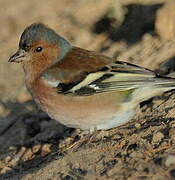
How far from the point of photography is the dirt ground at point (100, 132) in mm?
6168

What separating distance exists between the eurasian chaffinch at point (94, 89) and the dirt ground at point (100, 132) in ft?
1.07

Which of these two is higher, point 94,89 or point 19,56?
point 19,56

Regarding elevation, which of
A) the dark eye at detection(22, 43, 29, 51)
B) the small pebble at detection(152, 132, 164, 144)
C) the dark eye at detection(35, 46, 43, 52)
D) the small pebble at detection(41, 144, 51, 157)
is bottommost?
the small pebble at detection(41, 144, 51, 157)

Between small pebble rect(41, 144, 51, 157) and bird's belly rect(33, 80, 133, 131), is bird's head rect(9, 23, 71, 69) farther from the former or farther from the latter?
small pebble rect(41, 144, 51, 157)

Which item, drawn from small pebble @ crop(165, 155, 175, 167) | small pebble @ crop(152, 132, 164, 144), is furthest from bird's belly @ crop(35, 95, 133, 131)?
small pebble @ crop(165, 155, 175, 167)

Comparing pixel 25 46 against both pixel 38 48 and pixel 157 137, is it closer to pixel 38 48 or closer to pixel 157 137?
pixel 38 48

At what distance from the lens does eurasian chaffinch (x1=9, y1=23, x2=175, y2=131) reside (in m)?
6.93

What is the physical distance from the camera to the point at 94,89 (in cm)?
705

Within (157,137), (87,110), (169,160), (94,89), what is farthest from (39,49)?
(169,160)

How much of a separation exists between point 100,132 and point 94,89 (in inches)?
29.6

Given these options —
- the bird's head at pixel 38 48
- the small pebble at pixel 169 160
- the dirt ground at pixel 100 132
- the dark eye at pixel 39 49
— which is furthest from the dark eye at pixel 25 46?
the small pebble at pixel 169 160

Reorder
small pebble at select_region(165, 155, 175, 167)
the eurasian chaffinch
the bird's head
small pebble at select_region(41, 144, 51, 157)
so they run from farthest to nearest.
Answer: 1. small pebble at select_region(41, 144, 51, 157)
2. the bird's head
3. the eurasian chaffinch
4. small pebble at select_region(165, 155, 175, 167)

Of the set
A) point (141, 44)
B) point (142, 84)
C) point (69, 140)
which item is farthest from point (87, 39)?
point (142, 84)

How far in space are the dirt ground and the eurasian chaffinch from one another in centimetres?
33
